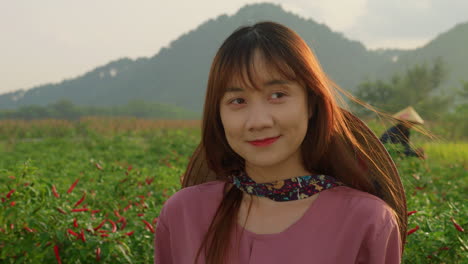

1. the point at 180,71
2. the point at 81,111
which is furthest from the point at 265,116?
the point at 180,71

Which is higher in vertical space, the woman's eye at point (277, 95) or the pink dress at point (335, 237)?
the woman's eye at point (277, 95)

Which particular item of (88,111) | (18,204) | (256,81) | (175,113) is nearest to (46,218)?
(18,204)

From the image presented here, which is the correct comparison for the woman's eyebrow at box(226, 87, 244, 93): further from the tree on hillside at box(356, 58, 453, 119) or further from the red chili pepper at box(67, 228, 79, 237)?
the tree on hillside at box(356, 58, 453, 119)

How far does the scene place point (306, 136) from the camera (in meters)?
1.43

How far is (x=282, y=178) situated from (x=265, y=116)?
0.81 ft

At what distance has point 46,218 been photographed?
6.75ft

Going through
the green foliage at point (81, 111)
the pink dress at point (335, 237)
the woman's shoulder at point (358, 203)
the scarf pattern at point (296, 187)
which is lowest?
the green foliage at point (81, 111)

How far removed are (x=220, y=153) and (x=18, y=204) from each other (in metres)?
1.15

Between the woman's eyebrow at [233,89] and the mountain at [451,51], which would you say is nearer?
the woman's eyebrow at [233,89]

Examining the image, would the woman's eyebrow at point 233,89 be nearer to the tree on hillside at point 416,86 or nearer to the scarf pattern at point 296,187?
the scarf pattern at point 296,187

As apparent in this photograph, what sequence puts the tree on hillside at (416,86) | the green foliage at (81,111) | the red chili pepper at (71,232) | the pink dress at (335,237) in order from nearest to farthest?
the pink dress at (335,237), the red chili pepper at (71,232), the tree on hillside at (416,86), the green foliage at (81,111)

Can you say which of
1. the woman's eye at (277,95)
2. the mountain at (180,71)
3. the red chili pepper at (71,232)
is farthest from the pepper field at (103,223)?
the mountain at (180,71)

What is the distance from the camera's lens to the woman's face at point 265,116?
49.9 inches

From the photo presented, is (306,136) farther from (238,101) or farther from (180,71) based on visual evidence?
(180,71)
